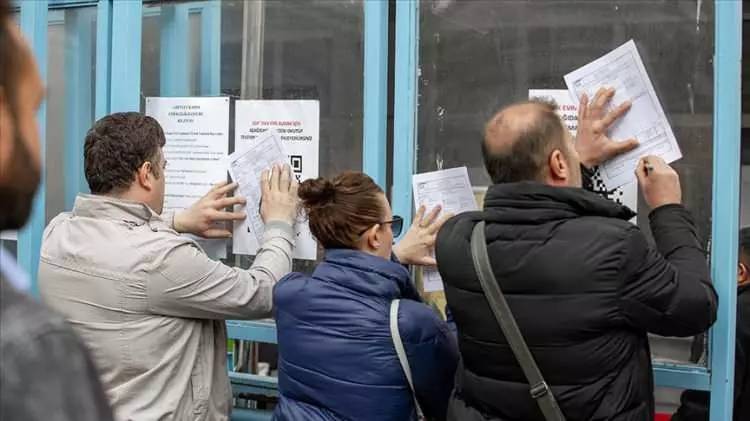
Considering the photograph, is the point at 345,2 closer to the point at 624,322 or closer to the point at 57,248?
the point at 57,248

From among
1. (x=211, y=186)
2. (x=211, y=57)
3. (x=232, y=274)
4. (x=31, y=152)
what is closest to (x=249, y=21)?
(x=211, y=57)

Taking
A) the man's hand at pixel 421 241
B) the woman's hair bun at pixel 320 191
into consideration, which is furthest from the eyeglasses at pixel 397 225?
the woman's hair bun at pixel 320 191

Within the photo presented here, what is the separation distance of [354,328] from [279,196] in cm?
67

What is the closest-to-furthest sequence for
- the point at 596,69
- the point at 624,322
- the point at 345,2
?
the point at 624,322 → the point at 596,69 → the point at 345,2

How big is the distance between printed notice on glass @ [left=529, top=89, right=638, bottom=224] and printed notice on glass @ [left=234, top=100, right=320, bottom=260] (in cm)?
68

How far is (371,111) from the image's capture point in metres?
2.58

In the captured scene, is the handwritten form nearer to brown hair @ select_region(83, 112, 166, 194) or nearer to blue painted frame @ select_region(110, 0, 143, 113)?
brown hair @ select_region(83, 112, 166, 194)

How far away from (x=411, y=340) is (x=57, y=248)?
0.99 m

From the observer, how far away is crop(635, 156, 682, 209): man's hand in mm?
2076

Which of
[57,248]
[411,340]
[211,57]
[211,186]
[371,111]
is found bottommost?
[411,340]

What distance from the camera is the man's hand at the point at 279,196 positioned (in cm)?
259

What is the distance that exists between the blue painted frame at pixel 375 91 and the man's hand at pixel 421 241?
20 cm

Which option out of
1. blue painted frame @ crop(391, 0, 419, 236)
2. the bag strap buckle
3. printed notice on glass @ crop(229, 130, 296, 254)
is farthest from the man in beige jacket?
the bag strap buckle

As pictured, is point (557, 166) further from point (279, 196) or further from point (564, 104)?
point (279, 196)
